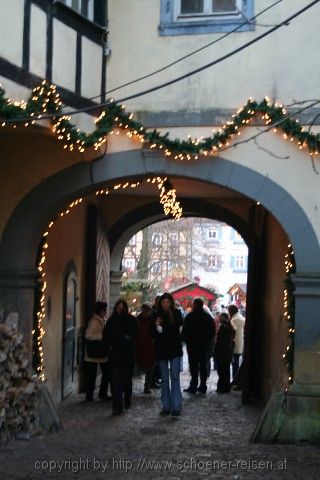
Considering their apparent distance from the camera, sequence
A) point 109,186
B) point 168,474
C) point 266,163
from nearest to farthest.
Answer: point 168,474, point 266,163, point 109,186

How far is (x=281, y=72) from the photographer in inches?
453

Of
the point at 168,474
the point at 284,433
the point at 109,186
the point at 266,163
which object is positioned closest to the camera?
the point at 168,474

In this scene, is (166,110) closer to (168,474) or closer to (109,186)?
(109,186)

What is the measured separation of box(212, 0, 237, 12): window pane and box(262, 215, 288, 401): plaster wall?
9.77ft

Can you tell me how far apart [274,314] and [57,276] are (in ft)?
10.3

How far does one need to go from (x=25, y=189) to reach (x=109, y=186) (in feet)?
3.58

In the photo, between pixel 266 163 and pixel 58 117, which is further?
pixel 266 163

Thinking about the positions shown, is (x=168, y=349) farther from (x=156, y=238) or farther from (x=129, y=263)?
(x=129, y=263)

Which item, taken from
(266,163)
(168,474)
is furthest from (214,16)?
(168,474)

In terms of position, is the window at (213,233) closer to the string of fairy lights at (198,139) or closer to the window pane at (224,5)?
the window pane at (224,5)

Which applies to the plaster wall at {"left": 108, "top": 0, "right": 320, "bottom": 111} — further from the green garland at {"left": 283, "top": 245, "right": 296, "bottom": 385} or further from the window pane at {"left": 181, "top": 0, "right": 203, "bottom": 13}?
the green garland at {"left": 283, "top": 245, "right": 296, "bottom": 385}

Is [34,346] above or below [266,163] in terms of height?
below

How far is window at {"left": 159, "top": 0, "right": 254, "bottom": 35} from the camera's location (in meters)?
11.6

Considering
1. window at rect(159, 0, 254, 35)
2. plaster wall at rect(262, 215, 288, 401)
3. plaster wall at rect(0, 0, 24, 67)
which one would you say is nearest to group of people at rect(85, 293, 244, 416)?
plaster wall at rect(262, 215, 288, 401)
